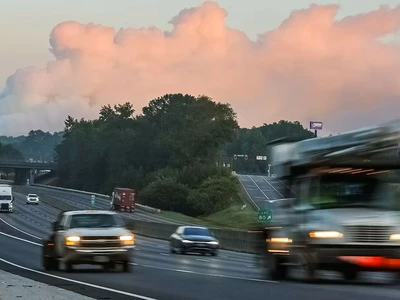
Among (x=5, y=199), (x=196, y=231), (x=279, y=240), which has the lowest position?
(x=196, y=231)

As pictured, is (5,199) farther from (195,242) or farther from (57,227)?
(57,227)

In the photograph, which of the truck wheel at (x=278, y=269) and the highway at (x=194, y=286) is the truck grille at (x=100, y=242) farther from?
the truck wheel at (x=278, y=269)

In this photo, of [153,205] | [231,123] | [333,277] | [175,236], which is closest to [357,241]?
[333,277]

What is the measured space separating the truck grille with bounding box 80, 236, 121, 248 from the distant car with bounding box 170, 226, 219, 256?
19214mm

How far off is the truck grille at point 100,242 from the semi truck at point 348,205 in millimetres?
7005

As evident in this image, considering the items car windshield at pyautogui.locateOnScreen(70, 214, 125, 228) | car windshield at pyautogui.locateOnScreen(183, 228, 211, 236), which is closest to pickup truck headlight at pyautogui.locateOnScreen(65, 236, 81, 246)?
car windshield at pyautogui.locateOnScreen(70, 214, 125, 228)

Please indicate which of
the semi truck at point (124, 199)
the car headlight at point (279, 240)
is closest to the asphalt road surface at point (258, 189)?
the semi truck at point (124, 199)

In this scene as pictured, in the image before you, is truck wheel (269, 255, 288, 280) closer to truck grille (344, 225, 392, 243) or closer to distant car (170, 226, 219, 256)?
truck grille (344, 225, 392, 243)

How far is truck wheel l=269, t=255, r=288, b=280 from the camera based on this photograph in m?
23.4

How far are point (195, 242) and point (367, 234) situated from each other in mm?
26912

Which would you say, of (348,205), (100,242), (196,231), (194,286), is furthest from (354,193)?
(196,231)

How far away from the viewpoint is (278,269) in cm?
2352

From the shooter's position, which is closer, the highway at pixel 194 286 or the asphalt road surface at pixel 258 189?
the highway at pixel 194 286

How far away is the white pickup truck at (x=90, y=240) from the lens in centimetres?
2755
